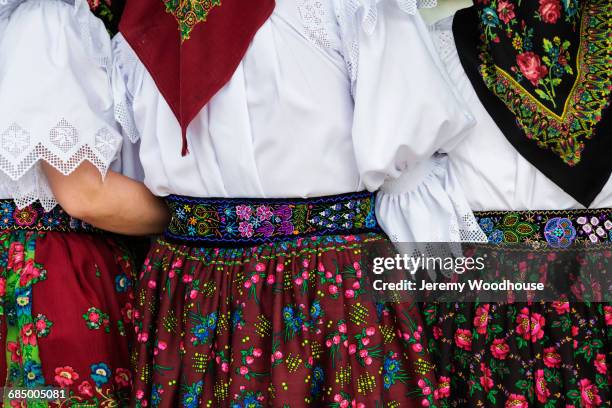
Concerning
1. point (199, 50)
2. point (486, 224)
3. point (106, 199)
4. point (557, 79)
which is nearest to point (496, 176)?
point (486, 224)

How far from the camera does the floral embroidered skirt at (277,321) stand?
1188 mm

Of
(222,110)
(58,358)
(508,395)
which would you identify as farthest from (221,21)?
(508,395)

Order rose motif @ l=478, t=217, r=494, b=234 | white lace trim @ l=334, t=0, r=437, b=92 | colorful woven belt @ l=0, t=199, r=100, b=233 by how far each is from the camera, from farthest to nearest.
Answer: colorful woven belt @ l=0, t=199, r=100, b=233
rose motif @ l=478, t=217, r=494, b=234
white lace trim @ l=334, t=0, r=437, b=92

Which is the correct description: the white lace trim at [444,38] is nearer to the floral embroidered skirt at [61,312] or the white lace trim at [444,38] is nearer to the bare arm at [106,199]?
the bare arm at [106,199]

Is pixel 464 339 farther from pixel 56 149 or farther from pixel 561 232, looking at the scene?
pixel 56 149

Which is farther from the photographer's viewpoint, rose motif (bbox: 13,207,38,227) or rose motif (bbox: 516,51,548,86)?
rose motif (bbox: 13,207,38,227)

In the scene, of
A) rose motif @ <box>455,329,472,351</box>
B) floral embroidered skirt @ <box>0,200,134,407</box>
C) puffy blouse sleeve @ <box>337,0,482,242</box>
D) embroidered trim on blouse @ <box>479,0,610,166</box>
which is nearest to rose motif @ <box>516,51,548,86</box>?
embroidered trim on blouse @ <box>479,0,610,166</box>

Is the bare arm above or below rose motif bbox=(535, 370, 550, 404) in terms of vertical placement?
above

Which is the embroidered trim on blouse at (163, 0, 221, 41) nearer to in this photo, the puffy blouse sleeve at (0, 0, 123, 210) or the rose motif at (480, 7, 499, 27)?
the puffy blouse sleeve at (0, 0, 123, 210)

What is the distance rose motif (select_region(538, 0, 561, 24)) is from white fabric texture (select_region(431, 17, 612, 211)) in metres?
0.17

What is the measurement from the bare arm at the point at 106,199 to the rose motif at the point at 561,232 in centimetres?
71

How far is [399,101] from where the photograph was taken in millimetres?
1181

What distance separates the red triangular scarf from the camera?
1179mm

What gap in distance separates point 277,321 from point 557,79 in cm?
62
